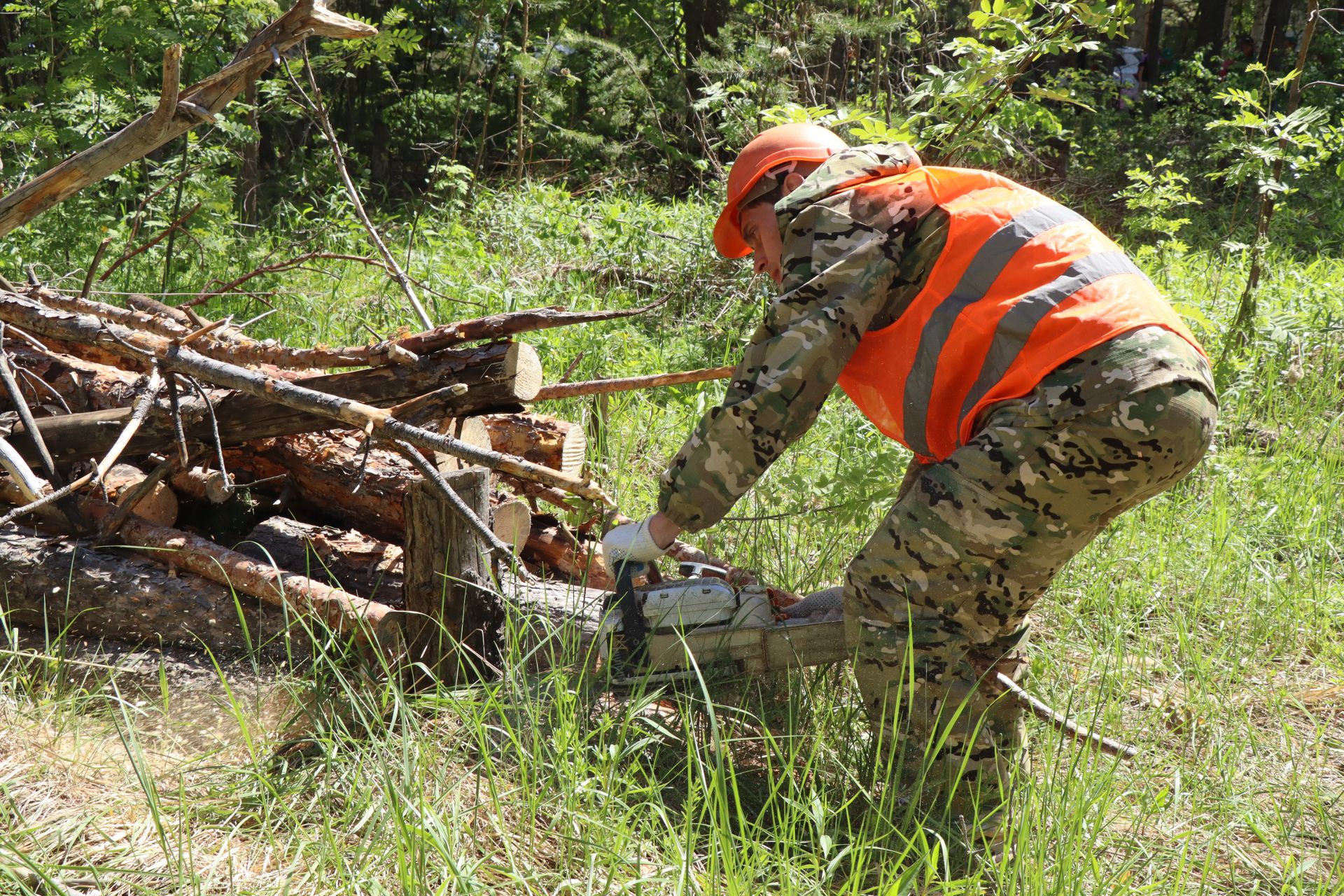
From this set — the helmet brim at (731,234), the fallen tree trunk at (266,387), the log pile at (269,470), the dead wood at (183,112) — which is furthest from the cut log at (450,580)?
the dead wood at (183,112)

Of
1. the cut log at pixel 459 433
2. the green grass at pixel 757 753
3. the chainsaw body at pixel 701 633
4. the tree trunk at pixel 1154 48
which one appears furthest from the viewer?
the tree trunk at pixel 1154 48

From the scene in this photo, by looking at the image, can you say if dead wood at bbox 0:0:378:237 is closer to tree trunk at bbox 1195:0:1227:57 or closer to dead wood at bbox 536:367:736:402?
dead wood at bbox 536:367:736:402

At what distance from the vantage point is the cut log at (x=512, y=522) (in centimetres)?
335

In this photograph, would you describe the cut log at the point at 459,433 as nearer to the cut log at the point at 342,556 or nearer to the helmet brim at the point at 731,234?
the cut log at the point at 342,556

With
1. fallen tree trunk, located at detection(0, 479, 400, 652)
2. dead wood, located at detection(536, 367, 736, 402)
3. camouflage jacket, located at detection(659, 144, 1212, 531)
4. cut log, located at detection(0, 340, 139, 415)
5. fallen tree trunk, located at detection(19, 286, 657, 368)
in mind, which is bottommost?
fallen tree trunk, located at detection(0, 479, 400, 652)

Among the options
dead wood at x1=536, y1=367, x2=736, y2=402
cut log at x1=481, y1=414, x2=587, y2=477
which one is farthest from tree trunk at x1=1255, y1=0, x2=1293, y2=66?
cut log at x1=481, y1=414, x2=587, y2=477

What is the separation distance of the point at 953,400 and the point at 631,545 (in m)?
0.91

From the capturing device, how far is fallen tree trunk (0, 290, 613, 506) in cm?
283

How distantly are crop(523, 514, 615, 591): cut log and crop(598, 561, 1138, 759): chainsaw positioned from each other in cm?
75

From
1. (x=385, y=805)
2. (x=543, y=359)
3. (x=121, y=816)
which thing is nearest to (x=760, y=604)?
(x=385, y=805)

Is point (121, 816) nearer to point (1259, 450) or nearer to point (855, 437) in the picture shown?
point (855, 437)

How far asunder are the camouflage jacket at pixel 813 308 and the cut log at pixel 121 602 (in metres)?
1.68

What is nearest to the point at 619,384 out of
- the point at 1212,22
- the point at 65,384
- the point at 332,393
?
the point at 332,393

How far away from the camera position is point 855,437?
4461 mm
